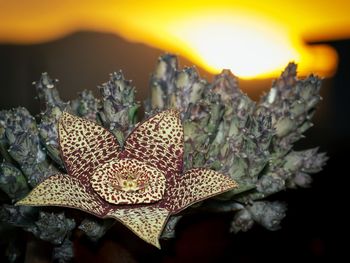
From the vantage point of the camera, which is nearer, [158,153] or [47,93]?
[158,153]

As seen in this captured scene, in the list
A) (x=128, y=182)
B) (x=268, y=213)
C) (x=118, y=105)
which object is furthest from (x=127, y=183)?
(x=268, y=213)

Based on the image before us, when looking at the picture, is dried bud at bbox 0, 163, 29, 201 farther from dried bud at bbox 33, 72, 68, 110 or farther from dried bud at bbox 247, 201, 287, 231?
dried bud at bbox 247, 201, 287, 231

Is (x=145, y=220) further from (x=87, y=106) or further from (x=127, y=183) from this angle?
(x=87, y=106)

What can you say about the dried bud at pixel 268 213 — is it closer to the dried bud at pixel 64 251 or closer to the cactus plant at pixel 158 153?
the cactus plant at pixel 158 153

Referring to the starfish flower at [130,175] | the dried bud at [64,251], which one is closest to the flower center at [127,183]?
the starfish flower at [130,175]

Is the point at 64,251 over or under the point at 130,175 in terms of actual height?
under
